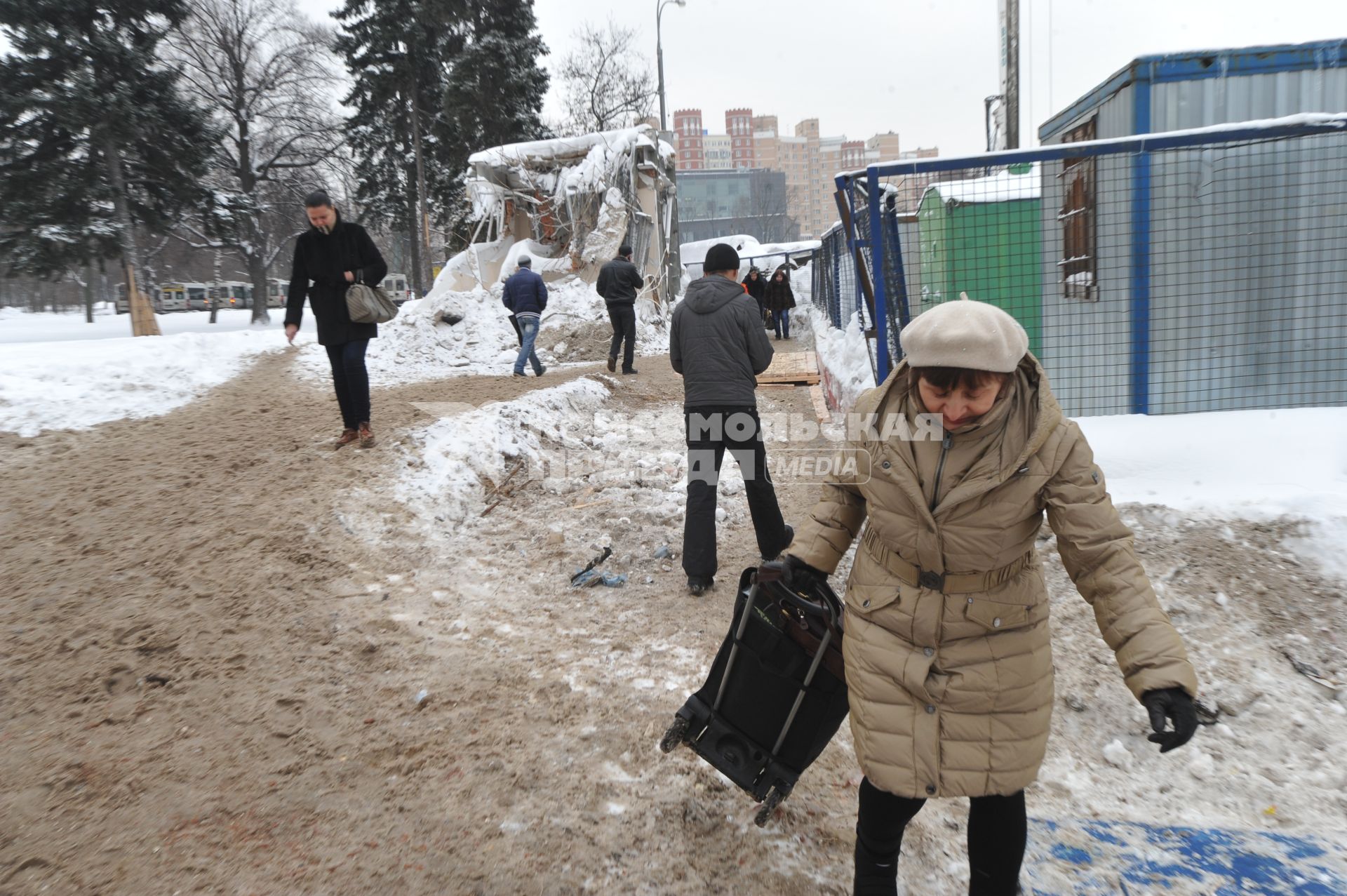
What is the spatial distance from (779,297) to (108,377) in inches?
561

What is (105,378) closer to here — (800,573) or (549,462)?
(549,462)

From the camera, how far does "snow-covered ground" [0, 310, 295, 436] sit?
7281 millimetres

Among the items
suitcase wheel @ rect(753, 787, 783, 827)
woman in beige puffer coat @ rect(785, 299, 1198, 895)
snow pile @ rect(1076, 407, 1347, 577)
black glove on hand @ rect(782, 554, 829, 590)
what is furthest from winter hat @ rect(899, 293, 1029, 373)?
snow pile @ rect(1076, 407, 1347, 577)

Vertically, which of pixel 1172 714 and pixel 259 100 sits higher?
pixel 259 100

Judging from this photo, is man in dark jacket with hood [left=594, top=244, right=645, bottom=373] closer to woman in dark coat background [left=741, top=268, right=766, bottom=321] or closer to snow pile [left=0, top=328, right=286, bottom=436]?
snow pile [left=0, top=328, right=286, bottom=436]

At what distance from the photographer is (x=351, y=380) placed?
638 centimetres

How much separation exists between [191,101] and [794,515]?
2267 centimetres

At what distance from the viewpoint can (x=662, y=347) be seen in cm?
1891

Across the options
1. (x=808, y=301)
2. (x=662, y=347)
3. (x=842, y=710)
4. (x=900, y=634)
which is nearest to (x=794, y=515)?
(x=842, y=710)

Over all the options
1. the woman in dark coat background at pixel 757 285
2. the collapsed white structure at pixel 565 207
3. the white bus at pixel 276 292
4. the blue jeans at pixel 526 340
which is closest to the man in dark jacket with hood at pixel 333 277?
the blue jeans at pixel 526 340

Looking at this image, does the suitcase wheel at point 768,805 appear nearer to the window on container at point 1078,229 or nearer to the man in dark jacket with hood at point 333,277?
the window on container at point 1078,229

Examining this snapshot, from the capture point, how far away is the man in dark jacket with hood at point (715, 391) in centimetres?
462

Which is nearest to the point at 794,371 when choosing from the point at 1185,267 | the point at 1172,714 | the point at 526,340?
the point at 526,340

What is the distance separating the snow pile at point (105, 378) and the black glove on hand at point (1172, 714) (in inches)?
313
